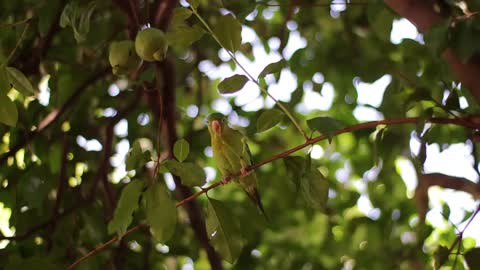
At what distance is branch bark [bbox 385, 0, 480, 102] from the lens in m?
1.04

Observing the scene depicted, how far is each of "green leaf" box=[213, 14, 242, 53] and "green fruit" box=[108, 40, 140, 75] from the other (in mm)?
132

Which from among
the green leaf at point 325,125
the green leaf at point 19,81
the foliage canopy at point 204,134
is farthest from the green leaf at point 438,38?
the green leaf at point 19,81

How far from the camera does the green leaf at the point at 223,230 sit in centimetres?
90

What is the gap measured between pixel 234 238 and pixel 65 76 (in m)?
0.83

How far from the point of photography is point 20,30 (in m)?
1.14

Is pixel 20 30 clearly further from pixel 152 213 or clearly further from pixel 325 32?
pixel 325 32

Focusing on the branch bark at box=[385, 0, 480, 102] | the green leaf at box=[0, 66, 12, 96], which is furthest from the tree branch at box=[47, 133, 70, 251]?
the branch bark at box=[385, 0, 480, 102]

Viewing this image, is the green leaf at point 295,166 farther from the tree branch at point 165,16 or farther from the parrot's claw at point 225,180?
the tree branch at point 165,16

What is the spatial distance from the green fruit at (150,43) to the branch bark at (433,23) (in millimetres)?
413

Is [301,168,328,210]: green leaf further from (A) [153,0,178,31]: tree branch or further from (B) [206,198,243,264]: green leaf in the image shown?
(A) [153,0,178,31]: tree branch

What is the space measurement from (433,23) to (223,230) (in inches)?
17.9

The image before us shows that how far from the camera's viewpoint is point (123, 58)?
3.09ft

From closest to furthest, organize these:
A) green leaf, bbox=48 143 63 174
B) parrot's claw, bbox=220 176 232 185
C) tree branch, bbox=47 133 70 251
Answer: parrot's claw, bbox=220 176 232 185 < tree branch, bbox=47 133 70 251 < green leaf, bbox=48 143 63 174

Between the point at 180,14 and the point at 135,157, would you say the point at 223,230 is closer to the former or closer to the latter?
the point at 135,157
